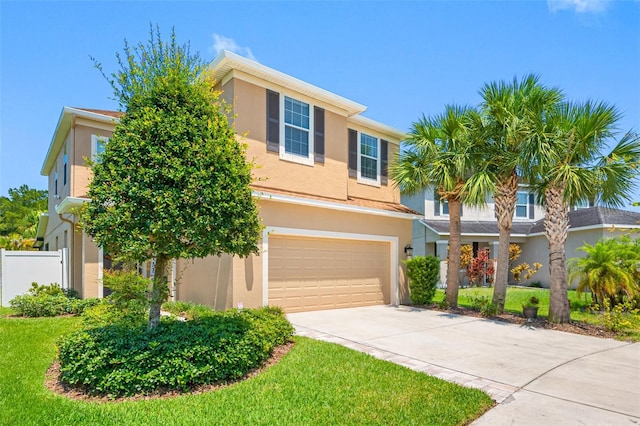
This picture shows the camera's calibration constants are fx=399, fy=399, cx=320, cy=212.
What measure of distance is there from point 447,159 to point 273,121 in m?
5.31

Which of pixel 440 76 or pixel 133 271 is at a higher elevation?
pixel 440 76

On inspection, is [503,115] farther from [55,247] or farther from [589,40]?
[55,247]

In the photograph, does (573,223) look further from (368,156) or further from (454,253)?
(368,156)

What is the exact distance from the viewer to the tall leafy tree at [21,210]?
2796 centimetres

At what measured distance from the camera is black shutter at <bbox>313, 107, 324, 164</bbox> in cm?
→ 1239

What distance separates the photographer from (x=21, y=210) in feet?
115

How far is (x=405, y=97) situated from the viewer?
13.9 m

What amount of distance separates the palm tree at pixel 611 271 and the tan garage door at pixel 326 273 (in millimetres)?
6036

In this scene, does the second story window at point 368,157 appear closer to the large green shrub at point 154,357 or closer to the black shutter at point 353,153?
the black shutter at point 353,153

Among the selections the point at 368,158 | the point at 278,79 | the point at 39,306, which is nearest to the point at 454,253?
the point at 368,158

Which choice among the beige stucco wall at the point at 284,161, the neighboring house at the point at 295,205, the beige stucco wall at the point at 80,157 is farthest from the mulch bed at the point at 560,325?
the beige stucco wall at the point at 80,157

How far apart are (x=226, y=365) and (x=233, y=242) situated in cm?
168

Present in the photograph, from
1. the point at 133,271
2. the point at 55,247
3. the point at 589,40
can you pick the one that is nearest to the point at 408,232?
the point at 589,40

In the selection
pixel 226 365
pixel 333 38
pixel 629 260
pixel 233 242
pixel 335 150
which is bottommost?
pixel 226 365
